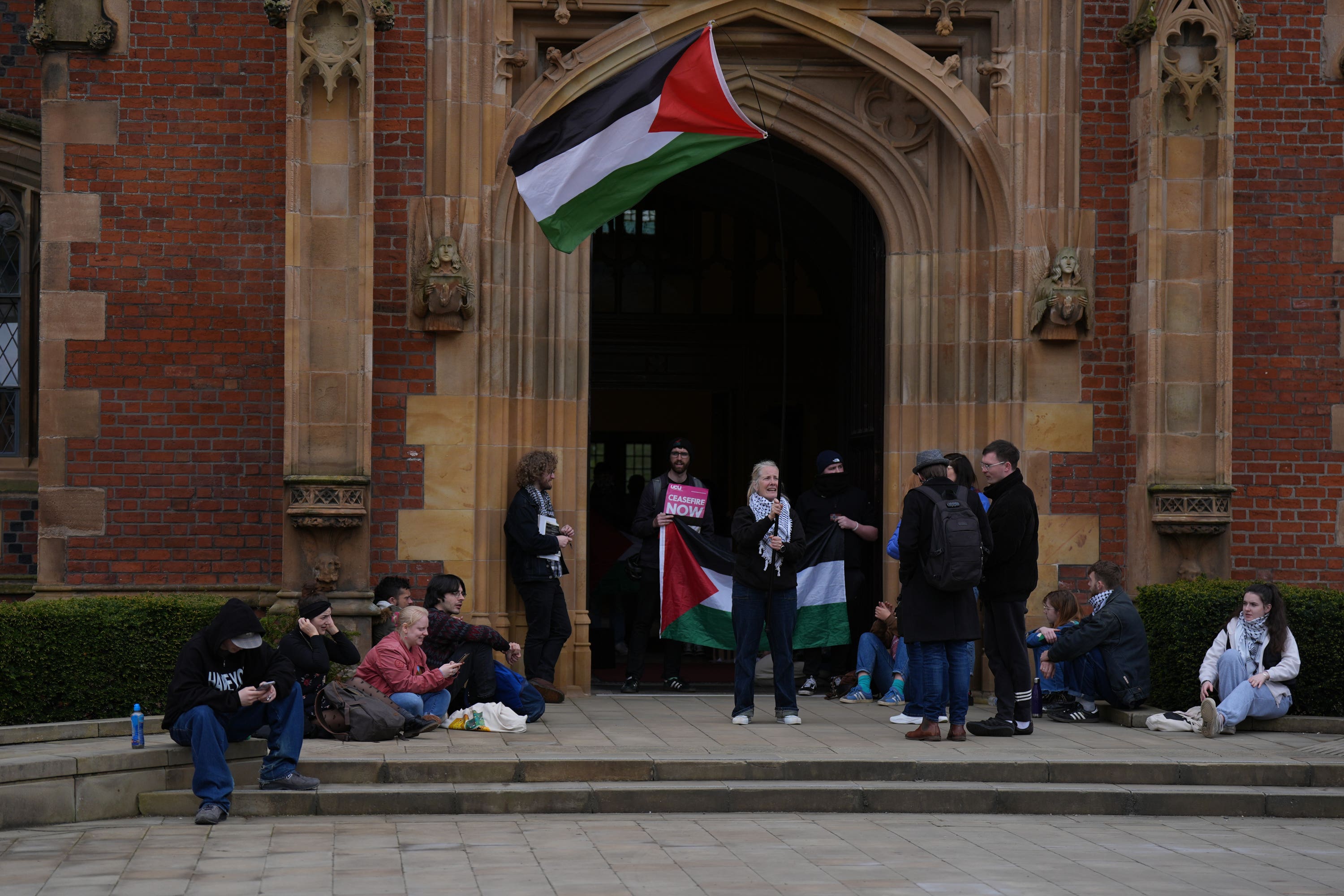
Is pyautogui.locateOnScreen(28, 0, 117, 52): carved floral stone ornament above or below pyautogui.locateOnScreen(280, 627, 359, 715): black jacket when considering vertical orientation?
above

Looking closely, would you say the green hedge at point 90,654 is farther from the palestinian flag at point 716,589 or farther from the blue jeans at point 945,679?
the blue jeans at point 945,679

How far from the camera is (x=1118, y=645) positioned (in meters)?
10.6

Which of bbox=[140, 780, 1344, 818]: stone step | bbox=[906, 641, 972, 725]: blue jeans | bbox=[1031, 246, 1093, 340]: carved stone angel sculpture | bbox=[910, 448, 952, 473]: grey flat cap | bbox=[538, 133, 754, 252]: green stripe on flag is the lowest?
bbox=[140, 780, 1344, 818]: stone step

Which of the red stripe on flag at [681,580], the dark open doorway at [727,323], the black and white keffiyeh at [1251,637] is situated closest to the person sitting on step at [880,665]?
the red stripe on flag at [681,580]

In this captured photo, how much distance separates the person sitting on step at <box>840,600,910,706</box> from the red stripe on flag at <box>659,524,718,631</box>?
1.24 m

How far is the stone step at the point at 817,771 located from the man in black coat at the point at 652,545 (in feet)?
11.2

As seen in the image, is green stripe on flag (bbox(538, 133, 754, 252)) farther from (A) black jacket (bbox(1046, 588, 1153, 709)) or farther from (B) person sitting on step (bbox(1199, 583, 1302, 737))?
(B) person sitting on step (bbox(1199, 583, 1302, 737))

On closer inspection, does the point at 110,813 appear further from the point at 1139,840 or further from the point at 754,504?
the point at 1139,840

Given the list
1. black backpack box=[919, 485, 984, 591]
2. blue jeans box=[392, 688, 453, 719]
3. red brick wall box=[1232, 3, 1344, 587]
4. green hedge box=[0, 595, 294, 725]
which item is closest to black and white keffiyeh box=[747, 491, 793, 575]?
black backpack box=[919, 485, 984, 591]

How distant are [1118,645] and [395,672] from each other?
4.76m

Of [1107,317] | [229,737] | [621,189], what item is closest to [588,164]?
[621,189]

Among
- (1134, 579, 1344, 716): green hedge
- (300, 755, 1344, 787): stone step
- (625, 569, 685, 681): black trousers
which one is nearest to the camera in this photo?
(300, 755, 1344, 787): stone step

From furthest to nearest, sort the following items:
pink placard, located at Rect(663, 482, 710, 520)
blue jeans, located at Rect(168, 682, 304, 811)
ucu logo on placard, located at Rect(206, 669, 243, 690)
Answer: pink placard, located at Rect(663, 482, 710, 520) < ucu logo on placard, located at Rect(206, 669, 243, 690) < blue jeans, located at Rect(168, 682, 304, 811)

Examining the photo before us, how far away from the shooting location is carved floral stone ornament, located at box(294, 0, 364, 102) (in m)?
11.2
